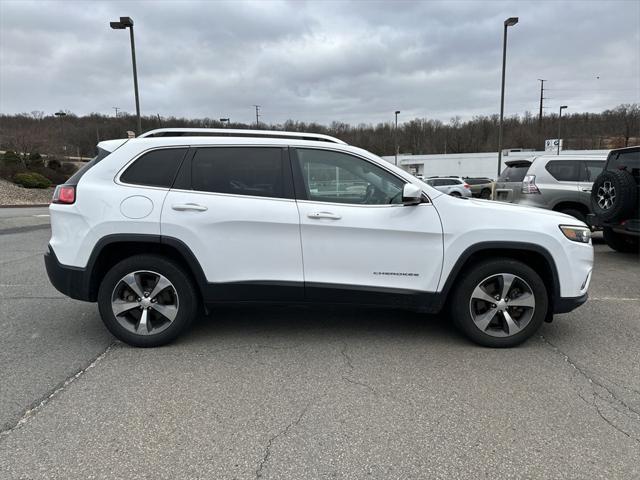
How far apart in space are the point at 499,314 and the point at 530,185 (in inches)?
258

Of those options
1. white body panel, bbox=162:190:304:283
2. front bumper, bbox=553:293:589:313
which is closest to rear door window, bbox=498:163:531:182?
front bumper, bbox=553:293:589:313

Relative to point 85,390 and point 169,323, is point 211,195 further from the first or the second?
point 85,390

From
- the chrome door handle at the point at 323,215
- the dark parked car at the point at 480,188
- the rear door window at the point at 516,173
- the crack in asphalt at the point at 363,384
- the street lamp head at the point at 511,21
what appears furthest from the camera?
the dark parked car at the point at 480,188

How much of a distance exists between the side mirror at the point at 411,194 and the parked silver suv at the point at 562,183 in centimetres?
672

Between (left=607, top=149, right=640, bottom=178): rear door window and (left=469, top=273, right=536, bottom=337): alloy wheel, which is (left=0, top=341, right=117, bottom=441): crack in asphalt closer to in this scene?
(left=469, top=273, right=536, bottom=337): alloy wheel

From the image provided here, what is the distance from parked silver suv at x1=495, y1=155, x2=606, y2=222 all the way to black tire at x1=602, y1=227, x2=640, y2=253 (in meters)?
0.78

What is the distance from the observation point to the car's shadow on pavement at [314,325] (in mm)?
4293

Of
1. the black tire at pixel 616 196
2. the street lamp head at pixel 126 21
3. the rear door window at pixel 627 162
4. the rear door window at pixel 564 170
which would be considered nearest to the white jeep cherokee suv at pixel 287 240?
the black tire at pixel 616 196

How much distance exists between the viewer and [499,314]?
4.00 metres

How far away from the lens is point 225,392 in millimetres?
3252

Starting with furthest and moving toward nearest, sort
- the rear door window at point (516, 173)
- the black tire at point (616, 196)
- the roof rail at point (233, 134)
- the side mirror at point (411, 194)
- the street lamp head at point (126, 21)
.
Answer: the street lamp head at point (126, 21) < the rear door window at point (516, 173) < the black tire at point (616, 196) < the roof rail at point (233, 134) < the side mirror at point (411, 194)

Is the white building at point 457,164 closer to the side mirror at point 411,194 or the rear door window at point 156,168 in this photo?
the side mirror at point 411,194

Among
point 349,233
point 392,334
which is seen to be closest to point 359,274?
point 349,233

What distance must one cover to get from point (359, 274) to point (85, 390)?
2251 millimetres
